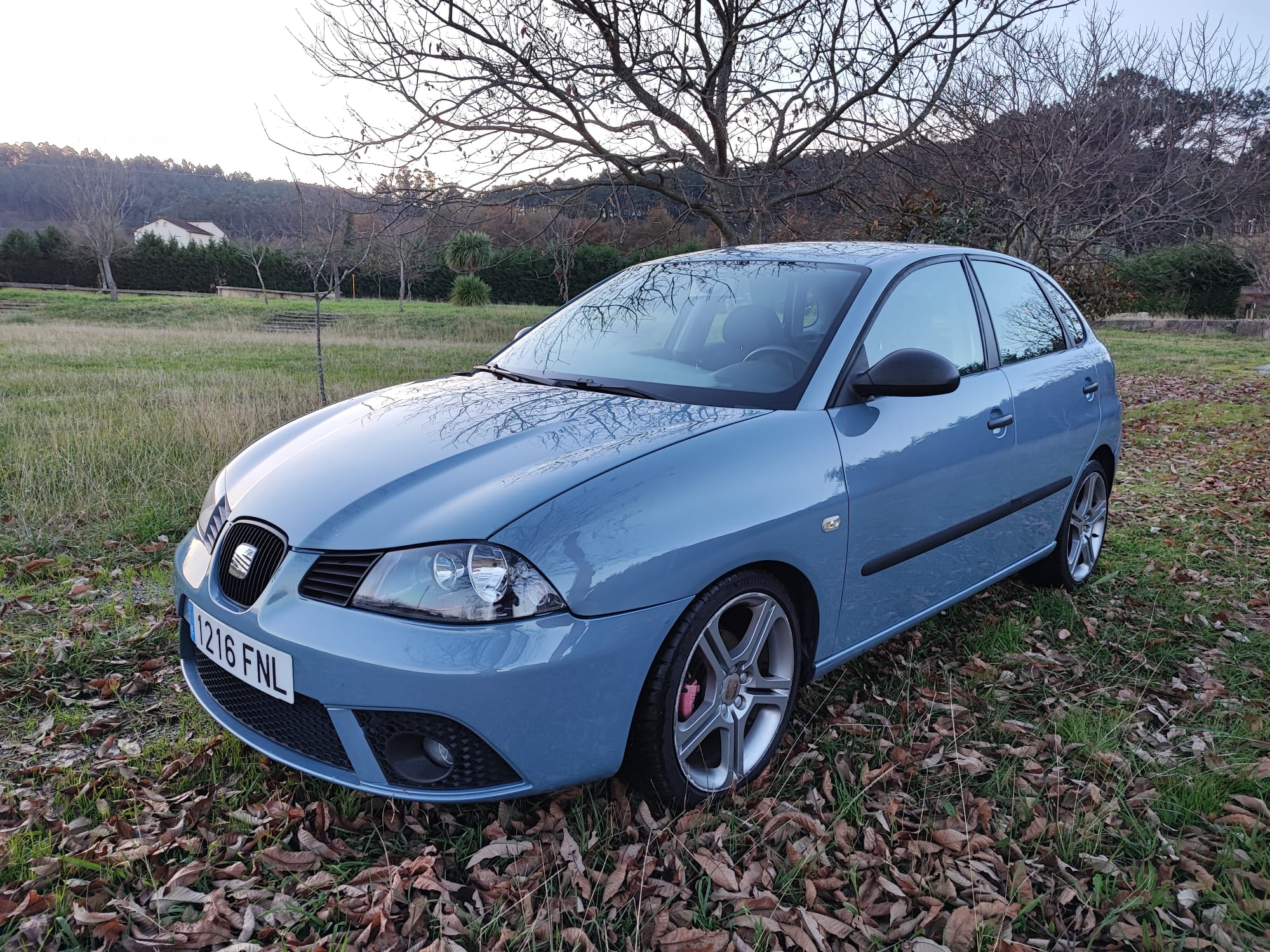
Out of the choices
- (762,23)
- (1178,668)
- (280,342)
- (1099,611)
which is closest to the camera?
(1178,668)

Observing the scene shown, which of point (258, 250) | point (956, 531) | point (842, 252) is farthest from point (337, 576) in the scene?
point (258, 250)

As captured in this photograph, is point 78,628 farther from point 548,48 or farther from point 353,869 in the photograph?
point 548,48

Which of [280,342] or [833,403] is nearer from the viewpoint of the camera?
[833,403]

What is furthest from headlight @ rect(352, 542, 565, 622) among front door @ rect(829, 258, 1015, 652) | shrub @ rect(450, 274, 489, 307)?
shrub @ rect(450, 274, 489, 307)

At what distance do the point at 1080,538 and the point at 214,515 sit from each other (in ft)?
12.6

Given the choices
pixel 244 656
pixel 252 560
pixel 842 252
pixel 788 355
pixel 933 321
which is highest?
Answer: pixel 842 252

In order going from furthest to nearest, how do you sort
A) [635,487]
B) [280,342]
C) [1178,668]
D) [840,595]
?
[280,342], [1178,668], [840,595], [635,487]

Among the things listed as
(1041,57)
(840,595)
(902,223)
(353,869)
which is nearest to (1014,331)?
(840,595)

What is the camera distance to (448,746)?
1.96 m

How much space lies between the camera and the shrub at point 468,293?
1275 inches

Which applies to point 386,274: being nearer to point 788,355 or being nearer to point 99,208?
point 99,208

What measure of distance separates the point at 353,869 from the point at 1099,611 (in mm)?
3415

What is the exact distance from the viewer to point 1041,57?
10688 mm

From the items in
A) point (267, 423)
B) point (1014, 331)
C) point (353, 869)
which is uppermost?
point (1014, 331)
